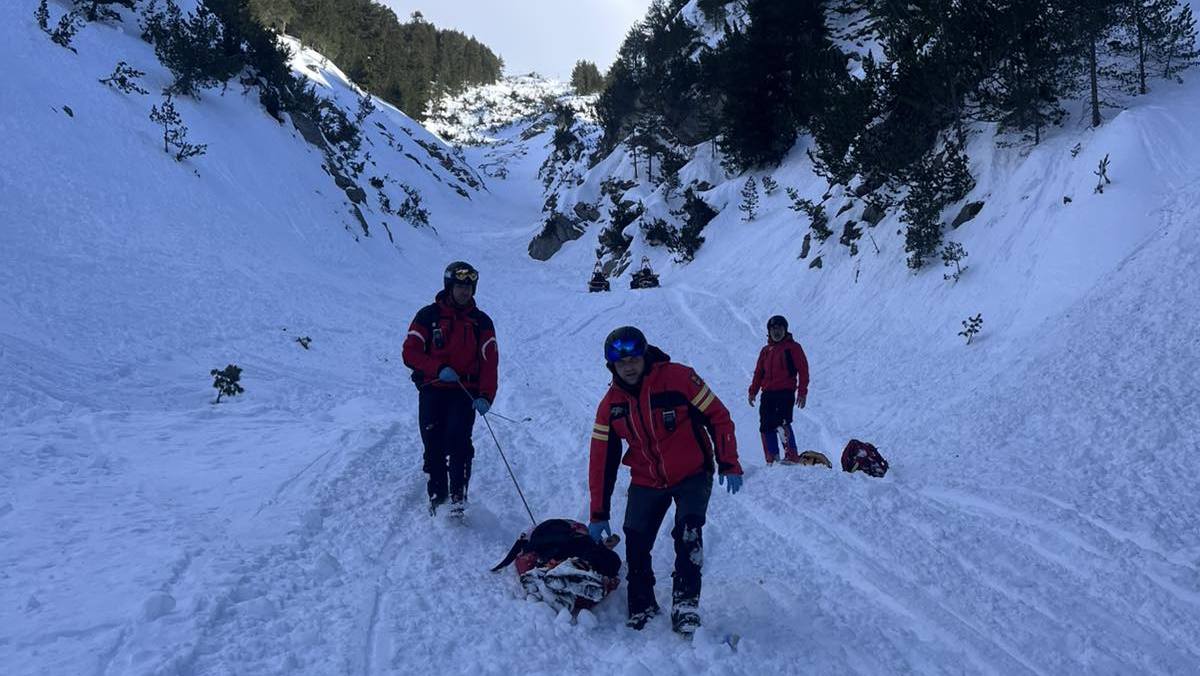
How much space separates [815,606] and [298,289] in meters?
13.0

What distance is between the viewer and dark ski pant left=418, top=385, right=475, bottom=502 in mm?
5320

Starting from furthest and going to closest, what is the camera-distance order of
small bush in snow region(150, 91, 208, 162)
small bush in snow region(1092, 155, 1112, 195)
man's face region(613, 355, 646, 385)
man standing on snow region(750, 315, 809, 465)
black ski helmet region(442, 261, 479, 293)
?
small bush in snow region(150, 91, 208, 162)
small bush in snow region(1092, 155, 1112, 195)
man standing on snow region(750, 315, 809, 465)
black ski helmet region(442, 261, 479, 293)
man's face region(613, 355, 646, 385)

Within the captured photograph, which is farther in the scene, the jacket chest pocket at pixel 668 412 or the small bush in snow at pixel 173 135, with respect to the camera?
the small bush in snow at pixel 173 135

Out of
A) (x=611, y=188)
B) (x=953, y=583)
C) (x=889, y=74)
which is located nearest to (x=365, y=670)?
(x=953, y=583)

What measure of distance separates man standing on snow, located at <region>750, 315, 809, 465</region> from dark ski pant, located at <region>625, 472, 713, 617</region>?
4.09 metres

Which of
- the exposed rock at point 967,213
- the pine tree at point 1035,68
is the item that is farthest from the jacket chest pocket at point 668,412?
the pine tree at point 1035,68

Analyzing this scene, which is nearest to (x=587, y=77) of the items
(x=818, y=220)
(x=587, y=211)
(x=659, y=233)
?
(x=587, y=211)

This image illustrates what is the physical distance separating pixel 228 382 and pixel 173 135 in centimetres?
1103

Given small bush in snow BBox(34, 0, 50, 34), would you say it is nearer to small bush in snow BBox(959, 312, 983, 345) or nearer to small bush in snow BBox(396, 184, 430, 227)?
small bush in snow BBox(396, 184, 430, 227)

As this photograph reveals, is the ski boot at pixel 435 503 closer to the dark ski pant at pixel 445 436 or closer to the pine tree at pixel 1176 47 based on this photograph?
the dark ski pant at pixel 445 436

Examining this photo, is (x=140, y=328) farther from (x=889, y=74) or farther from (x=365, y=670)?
(x=889, y=74)

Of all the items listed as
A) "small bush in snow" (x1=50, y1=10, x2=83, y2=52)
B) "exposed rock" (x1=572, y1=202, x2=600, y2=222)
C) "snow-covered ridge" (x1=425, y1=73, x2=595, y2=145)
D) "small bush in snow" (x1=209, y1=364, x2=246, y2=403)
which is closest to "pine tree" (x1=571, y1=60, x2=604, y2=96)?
A: "snow-covered ridge" (x1=425, y1=73, x2=595, y2=145)

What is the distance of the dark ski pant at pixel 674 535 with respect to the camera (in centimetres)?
380

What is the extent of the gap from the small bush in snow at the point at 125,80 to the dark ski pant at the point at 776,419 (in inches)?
705
